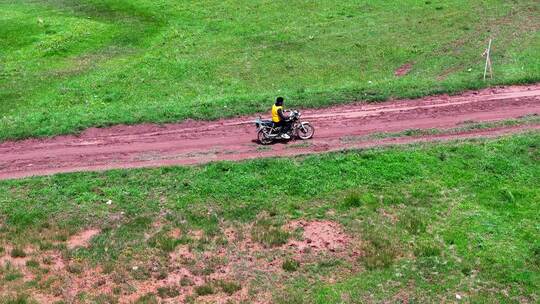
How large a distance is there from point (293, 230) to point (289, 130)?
6.25 m

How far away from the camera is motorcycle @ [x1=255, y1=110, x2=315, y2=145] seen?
2562cm

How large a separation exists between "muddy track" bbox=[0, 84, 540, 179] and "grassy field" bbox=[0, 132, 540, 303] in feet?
3.79

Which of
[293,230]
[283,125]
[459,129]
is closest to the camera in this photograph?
[293,230]

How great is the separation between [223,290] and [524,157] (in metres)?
13.3

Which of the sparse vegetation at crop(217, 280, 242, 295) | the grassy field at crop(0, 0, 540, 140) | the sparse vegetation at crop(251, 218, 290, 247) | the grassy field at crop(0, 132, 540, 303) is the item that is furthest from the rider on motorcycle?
the sparse vegetation at crop(217, 280, 242, 295)

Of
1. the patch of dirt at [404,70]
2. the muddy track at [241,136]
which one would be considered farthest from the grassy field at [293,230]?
the patch of dirt at [404,70]

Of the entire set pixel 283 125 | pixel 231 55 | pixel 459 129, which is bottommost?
pixel 459 129

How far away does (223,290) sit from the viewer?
18.3m

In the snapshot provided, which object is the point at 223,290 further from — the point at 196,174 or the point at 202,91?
the point at 202,91

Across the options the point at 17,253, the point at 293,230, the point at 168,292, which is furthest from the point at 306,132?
the point at 17,253

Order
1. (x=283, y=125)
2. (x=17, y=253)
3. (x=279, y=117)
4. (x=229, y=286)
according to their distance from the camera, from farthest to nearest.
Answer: (x=283, y=125) < (x=279, y=117) < (x=17, y=253) < (x=229, y=286)

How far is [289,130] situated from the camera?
85.1ft

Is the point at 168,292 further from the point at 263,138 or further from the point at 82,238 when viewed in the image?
the point at 263,138

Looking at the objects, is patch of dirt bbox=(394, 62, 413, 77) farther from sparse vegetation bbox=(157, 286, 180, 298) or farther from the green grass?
sparse vegetation bbox=(157, 286, 180, 298)
